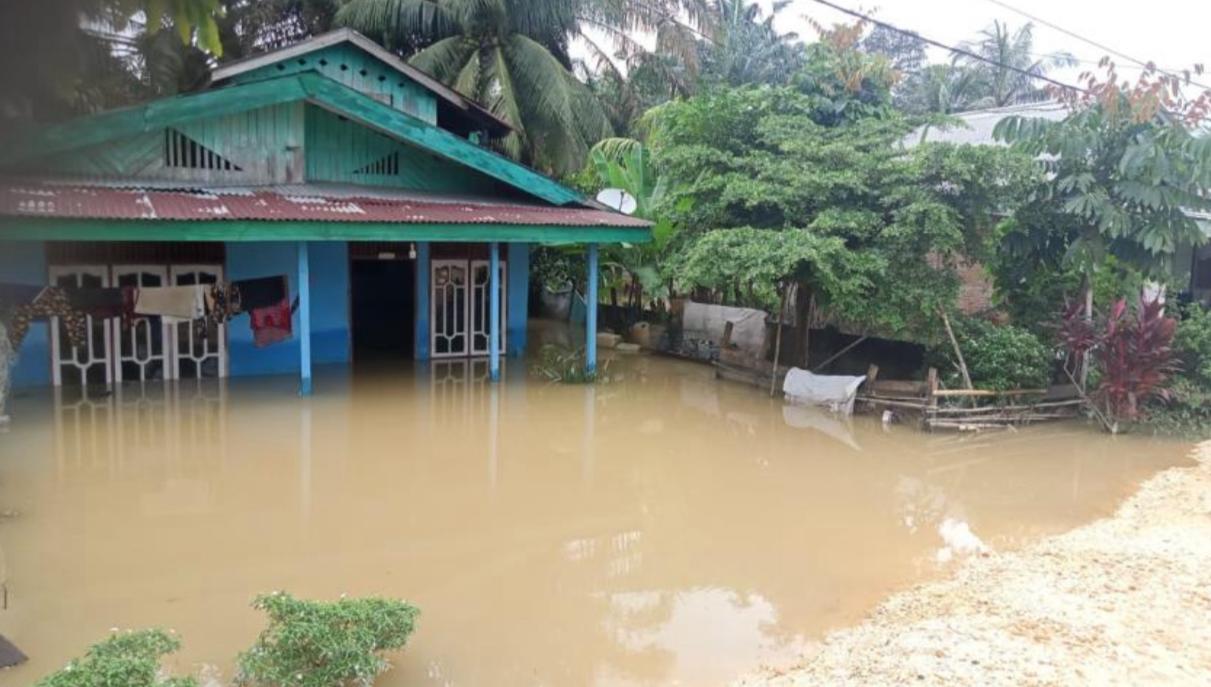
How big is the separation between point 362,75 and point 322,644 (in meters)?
12.1

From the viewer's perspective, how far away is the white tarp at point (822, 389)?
12.4 meters

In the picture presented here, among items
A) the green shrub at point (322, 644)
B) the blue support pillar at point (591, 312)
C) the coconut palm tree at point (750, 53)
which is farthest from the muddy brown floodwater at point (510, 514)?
the coconut palm tree at point (750, 53)

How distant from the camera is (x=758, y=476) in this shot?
30.9ft

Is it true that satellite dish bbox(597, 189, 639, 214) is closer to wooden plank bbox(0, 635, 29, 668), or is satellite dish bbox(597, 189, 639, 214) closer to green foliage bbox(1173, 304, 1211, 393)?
green foliage bbox(1173, 304, 1211, 393)

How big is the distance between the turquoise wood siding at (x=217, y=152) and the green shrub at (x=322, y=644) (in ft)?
29.2

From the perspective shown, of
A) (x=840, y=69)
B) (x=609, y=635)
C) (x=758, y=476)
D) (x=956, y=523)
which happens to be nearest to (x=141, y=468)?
(x=609, y=635)

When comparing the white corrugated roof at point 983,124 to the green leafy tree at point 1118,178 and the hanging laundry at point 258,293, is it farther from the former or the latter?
the hanging laundry at point 258,293

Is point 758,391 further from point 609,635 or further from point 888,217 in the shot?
point 609,635

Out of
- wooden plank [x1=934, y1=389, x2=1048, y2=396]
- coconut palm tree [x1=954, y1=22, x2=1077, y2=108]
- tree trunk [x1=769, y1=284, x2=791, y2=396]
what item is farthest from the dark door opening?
coconut palm tree [x1=954, y1=22, x2=1077, y2=108]

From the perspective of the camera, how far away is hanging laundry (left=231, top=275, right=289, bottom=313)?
12688 millimetres

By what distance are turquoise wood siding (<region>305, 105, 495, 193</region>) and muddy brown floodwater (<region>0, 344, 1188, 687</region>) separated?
3.25 meters

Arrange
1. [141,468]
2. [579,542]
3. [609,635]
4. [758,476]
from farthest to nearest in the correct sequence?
[758,476] < [141,468] < [579,542] < [609,635]

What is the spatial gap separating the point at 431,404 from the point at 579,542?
5419 mm

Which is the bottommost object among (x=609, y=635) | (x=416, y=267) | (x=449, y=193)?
(x=609, y=635)
